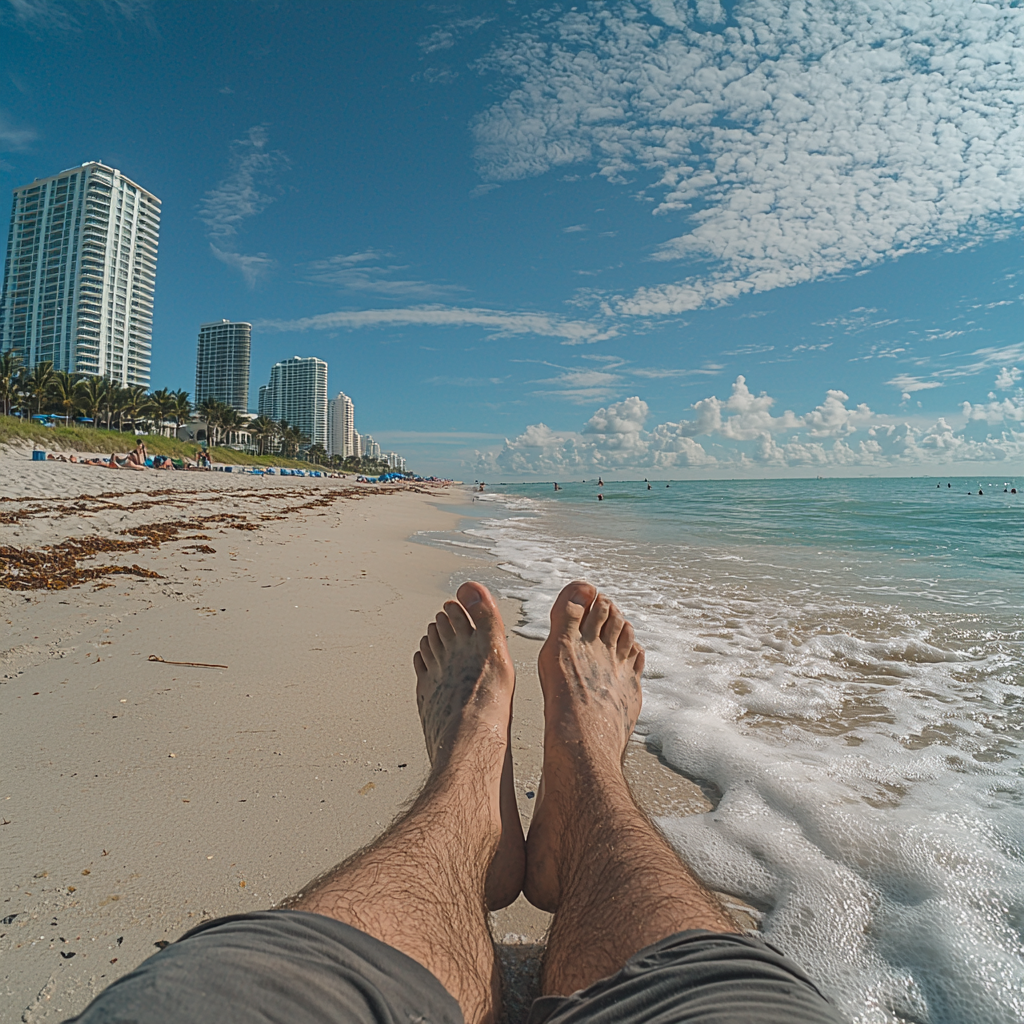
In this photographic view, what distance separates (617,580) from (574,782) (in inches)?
148

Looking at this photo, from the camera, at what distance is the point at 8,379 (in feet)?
116

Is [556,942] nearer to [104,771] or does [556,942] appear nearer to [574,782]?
[574,782]

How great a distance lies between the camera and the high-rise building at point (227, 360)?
94.2 m

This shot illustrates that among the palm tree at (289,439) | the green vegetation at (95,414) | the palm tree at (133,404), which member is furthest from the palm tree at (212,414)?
the palm tree at (289,439)

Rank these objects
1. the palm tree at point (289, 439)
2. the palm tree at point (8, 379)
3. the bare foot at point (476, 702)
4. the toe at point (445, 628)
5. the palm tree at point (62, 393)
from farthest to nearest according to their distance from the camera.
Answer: the palm tree at point (289, 439), the palm tree at point (62, 393), the palm tree at point (8, 379), the toe at point (445, 628), the bare foot at point (476, 702)

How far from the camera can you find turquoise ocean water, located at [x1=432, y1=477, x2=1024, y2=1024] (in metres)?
1.09

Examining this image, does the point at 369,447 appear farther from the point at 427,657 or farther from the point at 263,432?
the point at 427,657

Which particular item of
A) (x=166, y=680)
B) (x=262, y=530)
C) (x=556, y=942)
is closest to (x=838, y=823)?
(x=556, y=942)

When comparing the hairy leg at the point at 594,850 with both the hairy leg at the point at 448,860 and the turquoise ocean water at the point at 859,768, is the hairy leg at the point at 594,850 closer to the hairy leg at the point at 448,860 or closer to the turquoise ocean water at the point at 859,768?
the hairy leg at the point at 448,860

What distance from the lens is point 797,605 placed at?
415cm

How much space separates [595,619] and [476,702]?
0.78 metres

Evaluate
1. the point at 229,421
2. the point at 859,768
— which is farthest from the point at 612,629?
the point at 229,421

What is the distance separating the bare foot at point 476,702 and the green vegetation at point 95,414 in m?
27.1

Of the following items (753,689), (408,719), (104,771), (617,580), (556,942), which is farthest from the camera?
(617,580)
